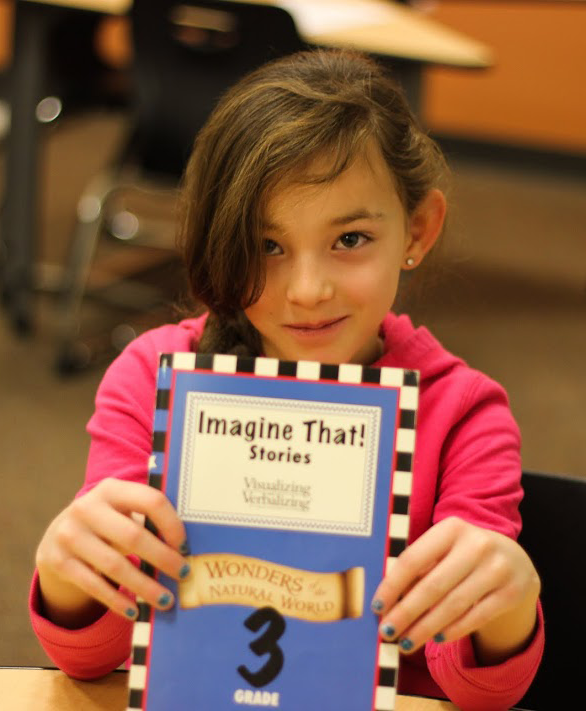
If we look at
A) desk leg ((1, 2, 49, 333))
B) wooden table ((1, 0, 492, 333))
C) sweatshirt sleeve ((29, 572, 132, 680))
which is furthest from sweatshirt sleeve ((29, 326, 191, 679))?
desk leg ((1, 2, 49, 333))

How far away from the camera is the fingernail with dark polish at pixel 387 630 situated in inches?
28.8

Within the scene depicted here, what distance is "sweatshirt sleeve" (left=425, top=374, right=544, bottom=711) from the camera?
895mm

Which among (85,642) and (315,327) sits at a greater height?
(315,327)

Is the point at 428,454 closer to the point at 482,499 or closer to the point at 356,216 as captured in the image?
the point at 482,499

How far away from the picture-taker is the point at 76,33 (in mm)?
3408

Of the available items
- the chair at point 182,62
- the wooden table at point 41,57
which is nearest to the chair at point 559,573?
the chair at point 182,62

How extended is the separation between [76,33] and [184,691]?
3.01m

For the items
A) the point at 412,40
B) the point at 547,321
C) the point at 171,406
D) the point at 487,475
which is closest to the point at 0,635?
the point at 487,475

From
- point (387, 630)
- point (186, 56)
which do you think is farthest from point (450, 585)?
point (186, 56)

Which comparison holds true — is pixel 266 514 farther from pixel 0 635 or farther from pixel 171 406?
pixel 0 635

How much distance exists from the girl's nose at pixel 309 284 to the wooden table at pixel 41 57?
6.67 ft

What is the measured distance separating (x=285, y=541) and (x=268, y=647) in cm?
7

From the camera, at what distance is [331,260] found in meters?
1.02

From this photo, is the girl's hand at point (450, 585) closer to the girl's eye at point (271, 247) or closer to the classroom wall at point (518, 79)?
the girl's eye at point (271, 247)
